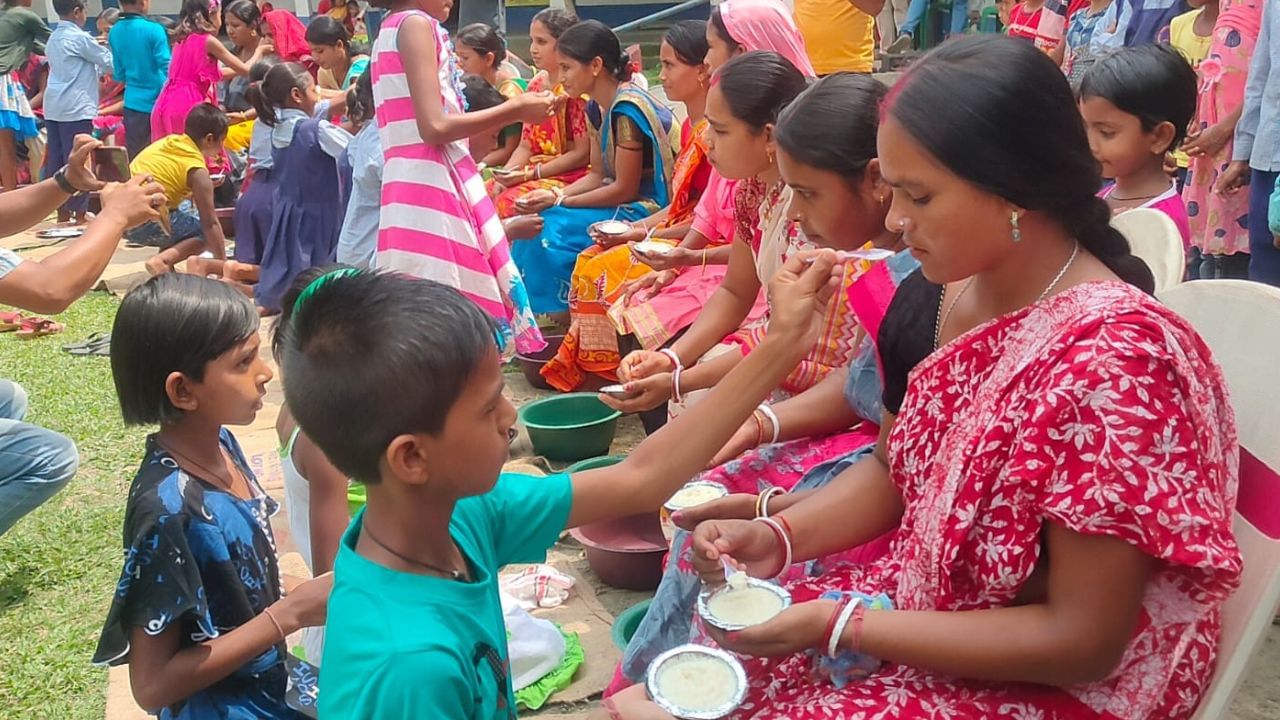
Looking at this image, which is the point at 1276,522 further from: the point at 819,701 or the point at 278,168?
the point at 278,168

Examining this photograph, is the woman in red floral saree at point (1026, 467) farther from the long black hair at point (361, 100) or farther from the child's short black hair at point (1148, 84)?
the long black hair at point (361, 100)

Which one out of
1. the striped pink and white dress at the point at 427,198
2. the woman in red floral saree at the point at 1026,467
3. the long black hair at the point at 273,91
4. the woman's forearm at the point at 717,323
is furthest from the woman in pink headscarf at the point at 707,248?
the long black hair at the point at 273,91

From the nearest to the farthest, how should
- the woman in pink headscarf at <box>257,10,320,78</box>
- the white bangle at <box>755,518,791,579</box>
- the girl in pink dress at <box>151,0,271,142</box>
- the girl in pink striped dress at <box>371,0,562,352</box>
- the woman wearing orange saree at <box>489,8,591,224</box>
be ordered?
1. the white bangle at <box>755,518,791,579</box>
2. the girl in pink striped dress at <box>371,0,562,352</box>
3. the woman wearing orange saree at <box>489,8,591,224</box>
4. the girl in pink dress at <box>151,0,271,142</box>
5. the woman in pink headscarf at <box>257,10,320,78</box>

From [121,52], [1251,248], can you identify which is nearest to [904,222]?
[1251,248]

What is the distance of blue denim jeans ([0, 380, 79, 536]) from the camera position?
10.3 feet

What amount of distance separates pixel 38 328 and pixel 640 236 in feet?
13.4

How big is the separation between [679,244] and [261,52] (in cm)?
713

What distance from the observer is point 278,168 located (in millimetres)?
6465

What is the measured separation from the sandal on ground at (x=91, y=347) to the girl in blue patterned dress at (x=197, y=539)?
4332 mm

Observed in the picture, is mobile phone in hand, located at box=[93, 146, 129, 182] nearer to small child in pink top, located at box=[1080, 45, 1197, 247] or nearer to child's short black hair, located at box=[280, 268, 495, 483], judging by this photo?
child's short black hair, located at box=[280, 268, 495, 483]

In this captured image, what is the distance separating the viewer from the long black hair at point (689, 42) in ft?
14.1

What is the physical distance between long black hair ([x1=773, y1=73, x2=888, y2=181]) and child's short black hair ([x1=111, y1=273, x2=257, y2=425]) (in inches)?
50.1

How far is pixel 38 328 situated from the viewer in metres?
6.22

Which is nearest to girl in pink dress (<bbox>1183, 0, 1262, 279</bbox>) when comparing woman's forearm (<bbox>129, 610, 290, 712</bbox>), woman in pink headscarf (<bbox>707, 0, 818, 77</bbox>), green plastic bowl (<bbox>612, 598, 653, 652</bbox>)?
woman in pink headscarf (<bbox>707, 0, 818, 77</bbox>)
